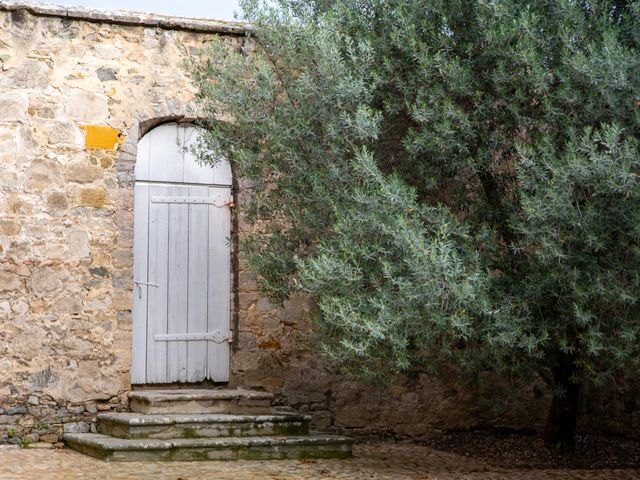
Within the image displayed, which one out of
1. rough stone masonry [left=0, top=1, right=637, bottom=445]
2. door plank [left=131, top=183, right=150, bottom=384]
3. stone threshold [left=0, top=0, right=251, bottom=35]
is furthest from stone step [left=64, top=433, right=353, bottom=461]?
stone threshold [left=0, top=0, right=251, bottom=35]

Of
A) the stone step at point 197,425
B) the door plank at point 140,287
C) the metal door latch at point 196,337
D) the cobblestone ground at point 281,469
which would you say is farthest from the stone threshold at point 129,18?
the cobblestone ground at point 281,469

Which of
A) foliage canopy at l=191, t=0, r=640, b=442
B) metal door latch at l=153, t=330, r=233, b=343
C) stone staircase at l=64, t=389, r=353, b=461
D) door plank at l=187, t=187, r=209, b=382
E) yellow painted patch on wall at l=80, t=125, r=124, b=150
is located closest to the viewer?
foliage canopy at l=191, t=0, r=640, b=442

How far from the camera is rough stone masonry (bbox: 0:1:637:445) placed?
26.1ft

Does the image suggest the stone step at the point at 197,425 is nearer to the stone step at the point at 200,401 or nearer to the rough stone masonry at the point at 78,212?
the stone step at the point at 200,401

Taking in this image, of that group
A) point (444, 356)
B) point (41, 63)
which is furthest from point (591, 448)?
point (41, 63)

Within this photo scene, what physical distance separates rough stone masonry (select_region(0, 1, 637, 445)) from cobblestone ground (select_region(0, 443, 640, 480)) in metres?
0.73

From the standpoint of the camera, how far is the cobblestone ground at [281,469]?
6547 mm

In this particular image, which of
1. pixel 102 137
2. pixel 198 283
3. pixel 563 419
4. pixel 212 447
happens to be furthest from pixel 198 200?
pixel 563 419

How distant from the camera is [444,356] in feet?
22.8

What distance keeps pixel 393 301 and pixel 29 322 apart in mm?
3450

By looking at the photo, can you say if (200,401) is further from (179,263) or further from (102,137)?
(102,137)

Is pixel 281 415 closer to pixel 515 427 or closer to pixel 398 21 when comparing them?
pixel 515 427

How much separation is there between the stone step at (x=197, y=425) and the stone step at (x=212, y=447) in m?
0.10

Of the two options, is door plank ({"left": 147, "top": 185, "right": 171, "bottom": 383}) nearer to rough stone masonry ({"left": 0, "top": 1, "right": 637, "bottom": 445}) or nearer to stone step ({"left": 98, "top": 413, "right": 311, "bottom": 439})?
rough stone masonry ({"left": 0, "top": 1, "right": 637, "bottom": 445})
